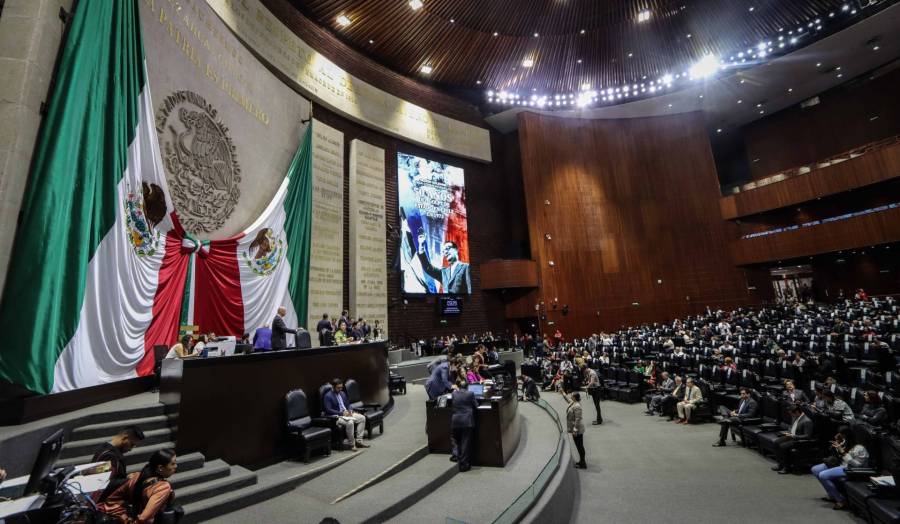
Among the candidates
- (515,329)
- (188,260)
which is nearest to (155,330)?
(188,260)

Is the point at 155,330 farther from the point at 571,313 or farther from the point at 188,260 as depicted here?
the point at 571,313

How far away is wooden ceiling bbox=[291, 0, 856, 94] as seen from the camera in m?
14.8

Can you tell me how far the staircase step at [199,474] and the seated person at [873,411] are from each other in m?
7.48

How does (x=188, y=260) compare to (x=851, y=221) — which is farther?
(x=851, y=221)

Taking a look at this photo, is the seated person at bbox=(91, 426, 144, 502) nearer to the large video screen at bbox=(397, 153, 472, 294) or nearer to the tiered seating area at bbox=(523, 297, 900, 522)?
the tiered seating area at bbox=(523, 297, 900, 522)

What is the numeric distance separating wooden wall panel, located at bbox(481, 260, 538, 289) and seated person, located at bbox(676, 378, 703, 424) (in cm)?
1009

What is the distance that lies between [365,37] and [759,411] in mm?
15933

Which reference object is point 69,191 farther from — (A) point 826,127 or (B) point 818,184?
(A) point 826,127

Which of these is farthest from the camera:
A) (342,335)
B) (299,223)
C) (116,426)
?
(299,223)

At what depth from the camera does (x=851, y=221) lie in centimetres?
1645

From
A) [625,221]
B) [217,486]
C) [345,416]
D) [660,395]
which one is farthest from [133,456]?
[625,221]

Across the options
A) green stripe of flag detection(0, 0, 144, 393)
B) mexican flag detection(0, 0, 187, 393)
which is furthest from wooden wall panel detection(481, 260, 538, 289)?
green stripe of flag detection(0, 0, 144, 393)

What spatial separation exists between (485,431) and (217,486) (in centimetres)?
304

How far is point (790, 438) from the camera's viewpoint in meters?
5.36
